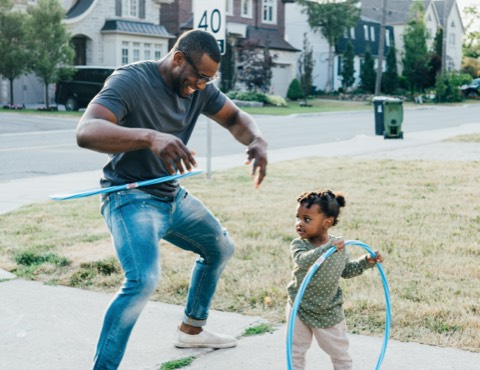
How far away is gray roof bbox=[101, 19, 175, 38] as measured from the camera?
4091 cm

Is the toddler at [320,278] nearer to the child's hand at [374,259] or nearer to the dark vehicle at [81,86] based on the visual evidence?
the child's hand at [374,259]

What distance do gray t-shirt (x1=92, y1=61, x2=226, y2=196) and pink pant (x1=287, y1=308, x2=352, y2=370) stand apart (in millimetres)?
979

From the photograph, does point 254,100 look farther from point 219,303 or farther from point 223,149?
point 219,303

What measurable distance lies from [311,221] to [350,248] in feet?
11.2

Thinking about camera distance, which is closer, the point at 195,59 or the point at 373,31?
the point at 195,59

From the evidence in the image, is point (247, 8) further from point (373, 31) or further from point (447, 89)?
point (373, 31)

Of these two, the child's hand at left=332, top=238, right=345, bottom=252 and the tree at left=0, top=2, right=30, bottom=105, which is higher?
the tree at left=0, top=2, right=30, bottom=105

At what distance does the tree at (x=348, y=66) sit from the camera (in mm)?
59938

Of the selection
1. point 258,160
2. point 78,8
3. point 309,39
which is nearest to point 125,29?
point 78,8

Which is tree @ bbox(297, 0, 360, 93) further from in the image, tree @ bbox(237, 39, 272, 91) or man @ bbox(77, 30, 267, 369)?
man @ bbox(77, 30, 267, 369)

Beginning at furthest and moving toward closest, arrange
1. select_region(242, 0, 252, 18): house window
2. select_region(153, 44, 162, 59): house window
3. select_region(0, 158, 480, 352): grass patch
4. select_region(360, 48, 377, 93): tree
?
select_region(360, 48, 377, 93): tree, select_region(242, 0, 252, 18): house window, select_region(153, 44, 162, 59): house window, select_region(0, 158, 480, 352): grass patch

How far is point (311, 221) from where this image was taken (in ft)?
12.0

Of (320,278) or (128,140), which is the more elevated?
(128,140)

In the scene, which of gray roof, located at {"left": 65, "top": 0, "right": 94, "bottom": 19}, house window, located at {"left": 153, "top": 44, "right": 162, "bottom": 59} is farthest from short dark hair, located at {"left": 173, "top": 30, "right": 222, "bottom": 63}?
house window, located at {"left": 153, "top": 44, "right": 162, "bottom": 59}
